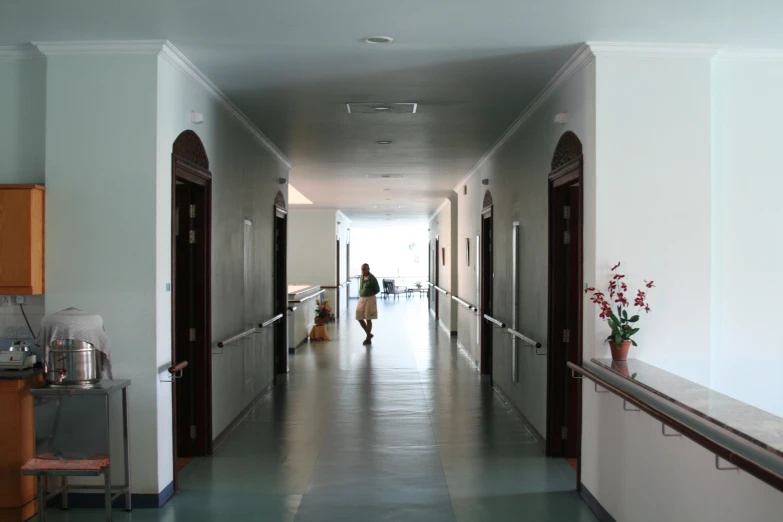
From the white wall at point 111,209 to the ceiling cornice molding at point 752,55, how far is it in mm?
3696

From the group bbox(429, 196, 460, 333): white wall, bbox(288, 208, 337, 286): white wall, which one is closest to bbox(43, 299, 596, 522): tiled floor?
bbox(429, 196, 460, 333): white wall

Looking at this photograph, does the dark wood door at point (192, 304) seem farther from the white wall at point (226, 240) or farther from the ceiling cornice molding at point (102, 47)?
the ceiling cornice molding at point (102, 47)

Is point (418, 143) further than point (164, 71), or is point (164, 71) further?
point (418, 143)

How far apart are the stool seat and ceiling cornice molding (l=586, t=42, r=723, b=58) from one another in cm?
389

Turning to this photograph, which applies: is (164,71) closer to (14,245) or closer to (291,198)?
(14,245)

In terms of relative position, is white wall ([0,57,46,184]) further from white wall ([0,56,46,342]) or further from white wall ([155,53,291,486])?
white wall ([155,53,291,486])

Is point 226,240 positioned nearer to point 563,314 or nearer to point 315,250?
point 563,314

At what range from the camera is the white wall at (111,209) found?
4191 mm

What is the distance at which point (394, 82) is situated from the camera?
5148 millimetres

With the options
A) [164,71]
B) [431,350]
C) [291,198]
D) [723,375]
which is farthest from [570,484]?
[291,198]

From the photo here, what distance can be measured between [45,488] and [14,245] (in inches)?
61.0

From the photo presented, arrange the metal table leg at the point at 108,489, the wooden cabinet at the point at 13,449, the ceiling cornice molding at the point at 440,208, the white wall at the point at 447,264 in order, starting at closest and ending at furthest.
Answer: the metal table leg at the point at 108,489, the wooden cabinet at the point at 13,449, the white wall at the point at 447,264, the ceiling cornice molding at the point at 440,208

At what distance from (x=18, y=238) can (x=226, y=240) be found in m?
2.01

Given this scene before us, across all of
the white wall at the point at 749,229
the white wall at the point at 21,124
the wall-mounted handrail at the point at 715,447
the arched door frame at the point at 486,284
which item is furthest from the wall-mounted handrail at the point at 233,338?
the white wall at the point at 749,229
